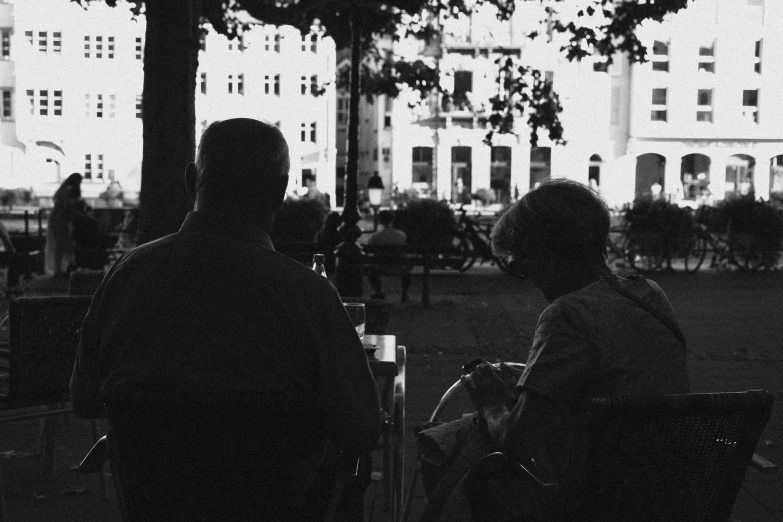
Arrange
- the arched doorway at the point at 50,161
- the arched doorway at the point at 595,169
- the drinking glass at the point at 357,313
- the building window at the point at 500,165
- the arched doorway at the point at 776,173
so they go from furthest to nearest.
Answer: the arched doorway at the point at 50,161 < the building window at the point at 500,165 < the arched doorway at the point at 595,169 < the arched doorway at the point at 776,173 < the drinking glass at the point at 357,313

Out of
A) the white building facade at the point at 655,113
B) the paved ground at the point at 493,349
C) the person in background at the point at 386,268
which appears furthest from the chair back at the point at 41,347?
the white building facade at the point at 655,113

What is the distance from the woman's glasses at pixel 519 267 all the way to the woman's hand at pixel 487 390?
0.26m

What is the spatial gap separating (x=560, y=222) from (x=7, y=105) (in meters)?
59.2

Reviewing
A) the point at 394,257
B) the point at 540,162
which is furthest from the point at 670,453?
the point at 540,162

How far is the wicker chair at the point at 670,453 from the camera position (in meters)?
2.40

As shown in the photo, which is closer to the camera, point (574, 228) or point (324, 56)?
point (574, 228)

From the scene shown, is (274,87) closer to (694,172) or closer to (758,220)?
(694,172)

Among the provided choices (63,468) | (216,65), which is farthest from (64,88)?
Answer: (63,468)

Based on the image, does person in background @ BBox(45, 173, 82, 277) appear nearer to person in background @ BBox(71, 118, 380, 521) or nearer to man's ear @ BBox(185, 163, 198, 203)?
man's ear @ BBox(185, 163, 198, 203)

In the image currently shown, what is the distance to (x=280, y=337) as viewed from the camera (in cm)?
238

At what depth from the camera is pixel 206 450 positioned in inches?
89.7

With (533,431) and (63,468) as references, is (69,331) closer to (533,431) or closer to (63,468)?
(63,468)

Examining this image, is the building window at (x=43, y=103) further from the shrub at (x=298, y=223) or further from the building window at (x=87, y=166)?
the shrub at (x=298, y=223)

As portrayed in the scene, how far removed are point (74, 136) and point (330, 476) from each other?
2270 inches
